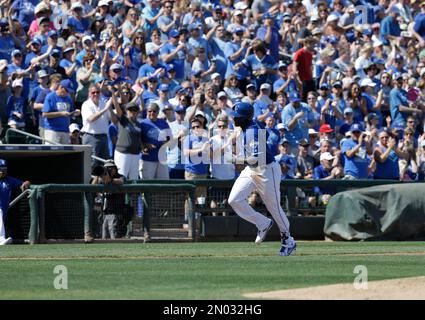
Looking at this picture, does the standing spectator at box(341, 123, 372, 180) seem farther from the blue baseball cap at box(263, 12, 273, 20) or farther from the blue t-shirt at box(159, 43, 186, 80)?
the blue baseball cap at box(263, 12, 273, 20)

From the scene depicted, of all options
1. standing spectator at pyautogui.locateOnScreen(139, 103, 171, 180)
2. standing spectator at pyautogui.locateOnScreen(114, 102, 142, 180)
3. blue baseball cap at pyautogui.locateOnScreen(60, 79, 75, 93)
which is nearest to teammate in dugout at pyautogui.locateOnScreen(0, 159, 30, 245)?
standing spectator at pyautogui.locateOnScreen(114, 102, 142, 180)

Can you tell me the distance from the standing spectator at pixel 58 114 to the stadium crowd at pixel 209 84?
23mm

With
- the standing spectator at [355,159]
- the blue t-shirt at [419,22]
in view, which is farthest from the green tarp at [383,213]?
the blue t-shirt at [419,22]

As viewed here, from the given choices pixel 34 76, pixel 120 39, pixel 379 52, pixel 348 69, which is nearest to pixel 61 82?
pixel 34 76

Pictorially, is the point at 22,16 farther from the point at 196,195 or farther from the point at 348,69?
the point at 348,69

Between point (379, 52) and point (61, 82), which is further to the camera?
point (379, 52)

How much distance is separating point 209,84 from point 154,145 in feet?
9.12

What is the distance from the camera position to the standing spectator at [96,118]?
18688 millimetres

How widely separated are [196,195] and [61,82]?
324 cm

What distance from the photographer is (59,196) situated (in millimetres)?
17578

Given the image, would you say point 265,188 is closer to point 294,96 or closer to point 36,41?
point 36,41

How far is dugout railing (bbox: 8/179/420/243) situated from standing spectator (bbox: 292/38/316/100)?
517 cm

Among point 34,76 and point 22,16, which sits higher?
point 22,16

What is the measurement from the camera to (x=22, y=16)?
2153 centimetres
